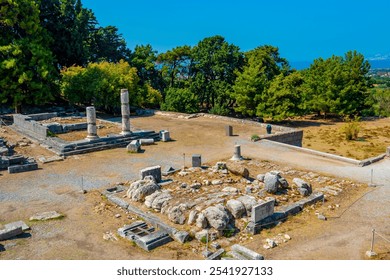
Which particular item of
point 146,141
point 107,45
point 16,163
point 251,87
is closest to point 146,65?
point 107,45

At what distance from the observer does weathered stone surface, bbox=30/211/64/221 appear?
1369 cm

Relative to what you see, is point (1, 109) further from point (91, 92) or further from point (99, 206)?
point (99, 206)

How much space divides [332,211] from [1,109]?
31.1 m

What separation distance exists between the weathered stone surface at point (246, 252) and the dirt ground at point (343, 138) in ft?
55.7

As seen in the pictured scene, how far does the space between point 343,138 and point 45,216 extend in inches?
980

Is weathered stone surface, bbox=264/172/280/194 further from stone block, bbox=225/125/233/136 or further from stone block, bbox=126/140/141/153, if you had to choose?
stone block, bbox=225/125/233/136

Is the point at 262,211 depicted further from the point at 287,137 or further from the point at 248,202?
the point at 287,137

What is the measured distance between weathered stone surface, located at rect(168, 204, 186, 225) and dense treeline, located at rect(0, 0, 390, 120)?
2260 cm

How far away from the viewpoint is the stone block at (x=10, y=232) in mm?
12139

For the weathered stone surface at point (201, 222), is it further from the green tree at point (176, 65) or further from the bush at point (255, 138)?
the green tree at point (176, 65)

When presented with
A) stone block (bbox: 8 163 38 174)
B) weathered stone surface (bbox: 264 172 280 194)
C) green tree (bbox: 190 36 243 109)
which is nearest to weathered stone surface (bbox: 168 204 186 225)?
weathered stone surface (bbox: 264 172 280 194)

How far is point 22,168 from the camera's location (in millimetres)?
19406

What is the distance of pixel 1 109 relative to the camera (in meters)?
35.0

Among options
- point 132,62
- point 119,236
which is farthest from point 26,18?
point 119,236
